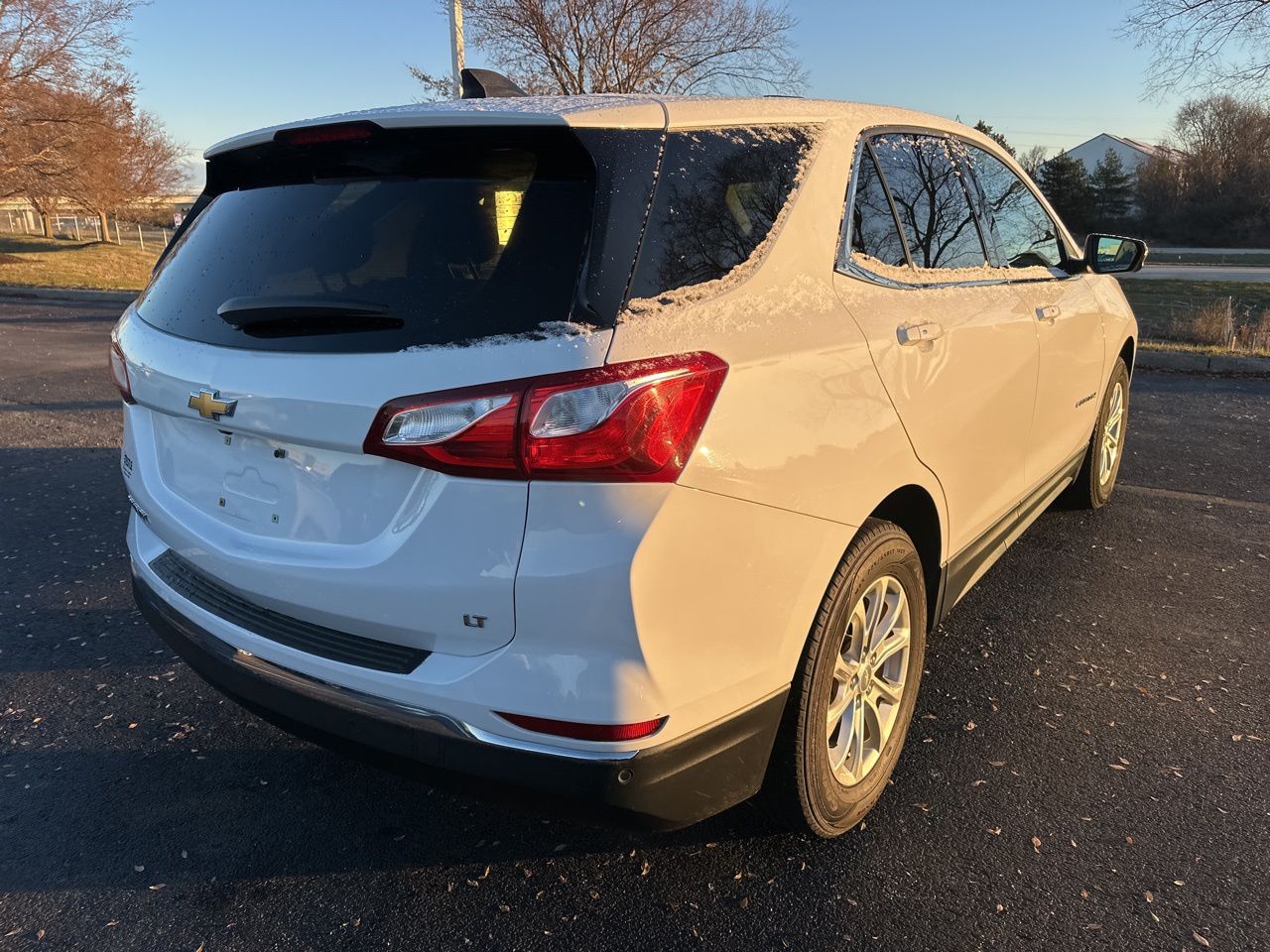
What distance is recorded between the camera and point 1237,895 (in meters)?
2.17

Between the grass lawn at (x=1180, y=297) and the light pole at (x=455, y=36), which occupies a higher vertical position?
the light pole at (x=455, y=36)

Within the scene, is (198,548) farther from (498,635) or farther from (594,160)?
(594,160)

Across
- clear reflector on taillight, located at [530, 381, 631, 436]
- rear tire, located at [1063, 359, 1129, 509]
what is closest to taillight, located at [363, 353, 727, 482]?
clear reflector on taillight, located at [530, 381, 631, 436]

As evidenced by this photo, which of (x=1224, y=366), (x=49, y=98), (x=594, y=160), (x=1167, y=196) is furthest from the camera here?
(x=1167, y=196)

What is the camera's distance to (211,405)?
2.01m

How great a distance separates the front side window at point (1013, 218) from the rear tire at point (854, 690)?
1577 millimetres

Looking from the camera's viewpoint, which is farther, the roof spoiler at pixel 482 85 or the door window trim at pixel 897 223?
the roof spoiler at pixel 482 85

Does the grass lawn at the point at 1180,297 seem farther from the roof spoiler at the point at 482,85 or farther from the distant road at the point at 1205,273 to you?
the roof spoiler at the point at 482,85

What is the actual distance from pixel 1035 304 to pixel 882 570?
163 cm

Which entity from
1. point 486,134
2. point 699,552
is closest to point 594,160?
point 486,134

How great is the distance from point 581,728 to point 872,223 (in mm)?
1594

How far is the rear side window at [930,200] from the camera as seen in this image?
8.89 feet

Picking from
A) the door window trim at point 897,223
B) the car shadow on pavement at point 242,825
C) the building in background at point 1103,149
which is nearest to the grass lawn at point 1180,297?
the door window trim at point 897,223

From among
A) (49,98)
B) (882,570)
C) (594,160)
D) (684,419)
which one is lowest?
(882,570)
